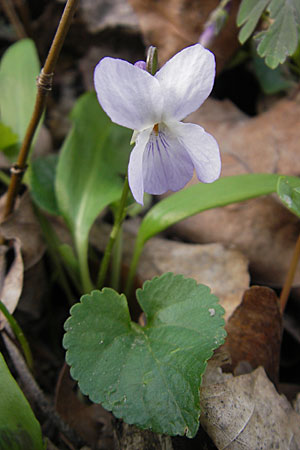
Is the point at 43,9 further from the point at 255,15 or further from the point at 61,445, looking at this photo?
the point at 61,445

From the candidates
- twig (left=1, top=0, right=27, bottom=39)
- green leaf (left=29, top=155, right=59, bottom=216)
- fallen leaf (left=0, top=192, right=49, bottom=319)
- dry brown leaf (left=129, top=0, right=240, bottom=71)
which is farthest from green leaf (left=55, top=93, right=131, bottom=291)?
twig (left=1, top=0, right=27, bottom=39)

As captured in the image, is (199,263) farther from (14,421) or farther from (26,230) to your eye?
(14,421)

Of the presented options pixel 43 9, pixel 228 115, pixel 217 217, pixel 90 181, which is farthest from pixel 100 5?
pixel 217 217

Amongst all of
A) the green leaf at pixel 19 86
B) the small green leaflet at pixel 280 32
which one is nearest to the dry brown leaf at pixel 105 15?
the green leaf at pixel 19 86

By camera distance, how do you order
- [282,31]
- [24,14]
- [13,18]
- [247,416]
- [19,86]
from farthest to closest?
[24,14]
[13,18]
[19,86]
[282,31]
[247,416]

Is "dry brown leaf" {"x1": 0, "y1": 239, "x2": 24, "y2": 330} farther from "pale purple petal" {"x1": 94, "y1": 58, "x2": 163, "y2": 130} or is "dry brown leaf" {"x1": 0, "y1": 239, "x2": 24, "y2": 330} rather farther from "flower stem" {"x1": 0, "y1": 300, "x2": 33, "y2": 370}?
"pale purple petal" {"x1": 94, "y1": 58, "x2": 163, "y2": 130}

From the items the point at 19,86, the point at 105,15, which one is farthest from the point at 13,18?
the point at 19,86
